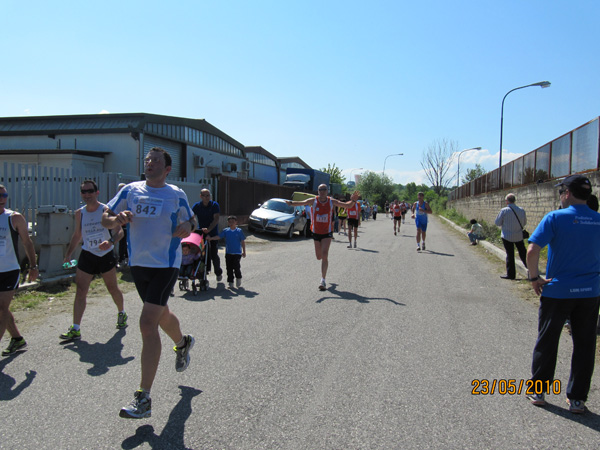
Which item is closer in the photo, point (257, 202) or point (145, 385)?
point (145, 385)

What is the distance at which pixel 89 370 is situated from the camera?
427cm

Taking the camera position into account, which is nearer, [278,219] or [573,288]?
[573,288]

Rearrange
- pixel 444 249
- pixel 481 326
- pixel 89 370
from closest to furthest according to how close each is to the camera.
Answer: pixel 89 370 → pixel 481 326 → pixel 444 249

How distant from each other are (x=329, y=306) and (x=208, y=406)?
3642 mm

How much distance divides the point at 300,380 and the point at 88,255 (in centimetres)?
307

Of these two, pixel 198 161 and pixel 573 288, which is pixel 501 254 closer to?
pixel 573 288

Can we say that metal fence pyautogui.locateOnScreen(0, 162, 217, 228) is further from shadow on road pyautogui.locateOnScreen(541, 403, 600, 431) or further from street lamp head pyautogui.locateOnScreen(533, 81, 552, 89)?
street lamp head pyautogui.locateOnScreen(533, 81, 552, 89)

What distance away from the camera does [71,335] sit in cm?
516

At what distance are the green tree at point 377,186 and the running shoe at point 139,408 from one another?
78.4 metres

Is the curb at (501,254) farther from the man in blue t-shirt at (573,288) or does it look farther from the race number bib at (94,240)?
the race number bib at (94,240)

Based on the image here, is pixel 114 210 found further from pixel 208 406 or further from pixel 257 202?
pixel 257 202

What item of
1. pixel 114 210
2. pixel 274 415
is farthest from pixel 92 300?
pixel 274 415

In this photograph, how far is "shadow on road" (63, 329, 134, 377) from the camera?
435 cm
